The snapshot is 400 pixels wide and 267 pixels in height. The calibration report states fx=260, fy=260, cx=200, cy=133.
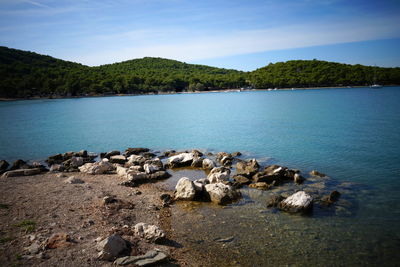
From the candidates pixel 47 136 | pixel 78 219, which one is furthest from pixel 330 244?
pixel 47 136

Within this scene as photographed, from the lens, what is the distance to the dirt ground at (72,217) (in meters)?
8.60

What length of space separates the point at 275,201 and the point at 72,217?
9.92 meters

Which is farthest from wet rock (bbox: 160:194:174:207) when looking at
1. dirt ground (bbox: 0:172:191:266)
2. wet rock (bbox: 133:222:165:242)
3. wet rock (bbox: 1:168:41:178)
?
wet rock (bbox: 1:168:41:178)

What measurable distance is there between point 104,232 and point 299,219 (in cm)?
869

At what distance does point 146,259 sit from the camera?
853 centimetres

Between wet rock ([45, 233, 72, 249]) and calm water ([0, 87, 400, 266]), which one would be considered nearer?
wet rock ([45, 233, 72, 249])

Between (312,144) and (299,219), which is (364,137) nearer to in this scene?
(312,144)

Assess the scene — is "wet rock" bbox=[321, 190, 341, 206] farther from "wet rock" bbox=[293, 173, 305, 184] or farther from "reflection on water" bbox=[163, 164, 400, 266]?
"wet rock" bbox=[293, 173, 305, 184]

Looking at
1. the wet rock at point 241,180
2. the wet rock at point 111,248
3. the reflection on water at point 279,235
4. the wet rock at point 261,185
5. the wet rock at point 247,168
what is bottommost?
the reflection on water at point 279,235

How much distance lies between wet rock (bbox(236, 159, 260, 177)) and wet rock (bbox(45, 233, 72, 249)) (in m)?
11.9

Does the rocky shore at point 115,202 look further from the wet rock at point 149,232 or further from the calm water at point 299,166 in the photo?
the calm water at point 299,166

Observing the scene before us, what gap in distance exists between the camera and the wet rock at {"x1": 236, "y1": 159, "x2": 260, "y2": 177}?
18.4 meters

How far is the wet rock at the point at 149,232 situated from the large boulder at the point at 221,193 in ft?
15.8

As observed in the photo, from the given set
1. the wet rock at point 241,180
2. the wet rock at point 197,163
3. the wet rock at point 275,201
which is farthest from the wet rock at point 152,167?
the wet rock at point 275,201
